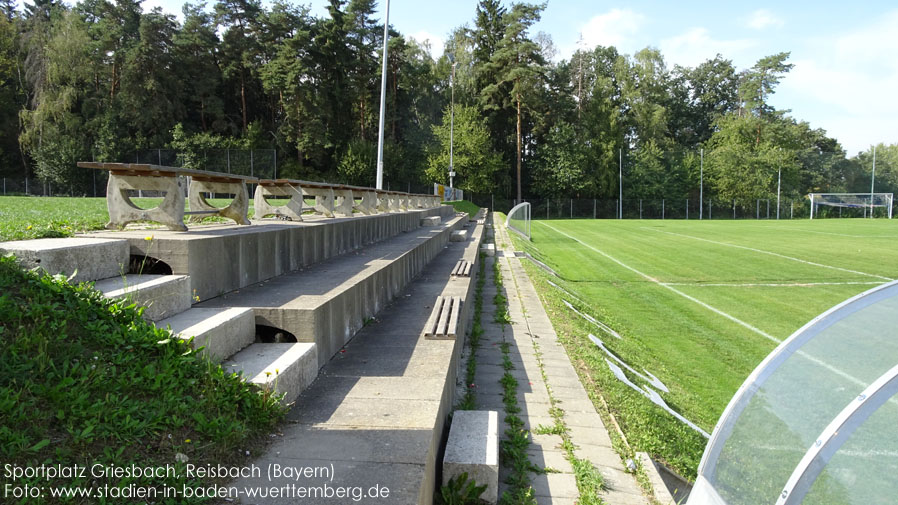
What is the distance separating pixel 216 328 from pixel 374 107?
144ft

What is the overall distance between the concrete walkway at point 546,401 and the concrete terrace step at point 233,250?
2066mm

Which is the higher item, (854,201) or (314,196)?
(854,201)

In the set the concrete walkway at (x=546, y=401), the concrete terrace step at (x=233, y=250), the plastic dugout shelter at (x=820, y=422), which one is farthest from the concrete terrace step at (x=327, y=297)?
the plastic dugout shelter at (x=820, y=422)

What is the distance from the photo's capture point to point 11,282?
8.06 feet

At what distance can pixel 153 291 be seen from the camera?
288cm

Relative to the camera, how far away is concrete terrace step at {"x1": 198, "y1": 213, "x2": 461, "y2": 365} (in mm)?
3246

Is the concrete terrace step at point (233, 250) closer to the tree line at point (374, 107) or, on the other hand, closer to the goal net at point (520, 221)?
the goal net at point (520, 221)

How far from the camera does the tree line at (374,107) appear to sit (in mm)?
36312

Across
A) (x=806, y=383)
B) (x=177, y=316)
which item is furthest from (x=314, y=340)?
(x=806, y=383)

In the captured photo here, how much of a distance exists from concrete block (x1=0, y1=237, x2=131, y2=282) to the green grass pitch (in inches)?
141

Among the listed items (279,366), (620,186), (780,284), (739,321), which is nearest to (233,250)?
(279,366)

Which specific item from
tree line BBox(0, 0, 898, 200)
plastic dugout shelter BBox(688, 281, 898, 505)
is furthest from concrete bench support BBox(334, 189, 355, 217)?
tree line BBox(0, 0, 898, 200)

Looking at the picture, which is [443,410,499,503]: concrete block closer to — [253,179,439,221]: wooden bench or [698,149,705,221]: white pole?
[253,179,439,221]: wooden bench

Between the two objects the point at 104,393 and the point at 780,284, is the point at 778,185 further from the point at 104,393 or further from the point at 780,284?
the point at 104,393
